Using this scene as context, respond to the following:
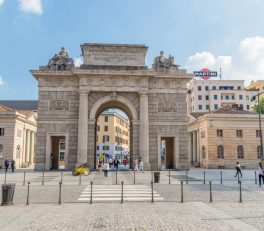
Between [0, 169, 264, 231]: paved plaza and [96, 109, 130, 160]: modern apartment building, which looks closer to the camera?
[0, 169, 264, 231]: paved plaza

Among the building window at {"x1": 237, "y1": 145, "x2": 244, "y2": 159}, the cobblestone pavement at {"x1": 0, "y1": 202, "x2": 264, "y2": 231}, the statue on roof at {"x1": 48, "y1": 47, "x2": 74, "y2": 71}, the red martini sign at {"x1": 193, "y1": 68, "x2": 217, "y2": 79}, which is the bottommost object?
the cobblestone pavement at {"x1": 0, "y1": 202, "x2": 264, "y2": 231}

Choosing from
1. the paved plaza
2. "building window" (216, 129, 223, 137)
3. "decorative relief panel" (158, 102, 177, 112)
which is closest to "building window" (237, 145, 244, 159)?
"building window" (216, 129, 223, 137)

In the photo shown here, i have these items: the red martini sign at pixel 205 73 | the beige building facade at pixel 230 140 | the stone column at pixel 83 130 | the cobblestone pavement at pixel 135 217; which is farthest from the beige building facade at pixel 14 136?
the red martini sign at pixel 205 73

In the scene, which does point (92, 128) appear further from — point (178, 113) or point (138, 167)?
point (178, 113)

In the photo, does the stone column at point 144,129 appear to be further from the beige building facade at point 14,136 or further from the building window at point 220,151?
the beige building facade at point 14,136

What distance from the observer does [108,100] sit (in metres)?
36.8

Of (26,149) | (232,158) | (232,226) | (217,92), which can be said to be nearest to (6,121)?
(26,149)

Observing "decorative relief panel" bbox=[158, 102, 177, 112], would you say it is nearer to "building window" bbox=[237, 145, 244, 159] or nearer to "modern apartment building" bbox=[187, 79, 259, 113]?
"building window" bbox=[237, 145, 244, 159]

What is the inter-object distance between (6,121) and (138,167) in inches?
1023

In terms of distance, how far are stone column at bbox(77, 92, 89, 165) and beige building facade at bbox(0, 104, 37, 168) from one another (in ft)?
58.6

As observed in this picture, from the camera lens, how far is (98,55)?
37500 mm

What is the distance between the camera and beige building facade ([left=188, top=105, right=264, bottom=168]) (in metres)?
47.7

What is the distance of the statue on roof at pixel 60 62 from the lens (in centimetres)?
3728

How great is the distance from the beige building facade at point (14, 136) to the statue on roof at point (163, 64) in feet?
82.7
